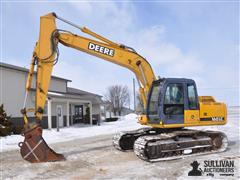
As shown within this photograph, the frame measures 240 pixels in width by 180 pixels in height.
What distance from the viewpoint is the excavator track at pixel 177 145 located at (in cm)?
911

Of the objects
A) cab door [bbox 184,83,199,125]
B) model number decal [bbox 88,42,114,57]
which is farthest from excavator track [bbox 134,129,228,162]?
model number decal [bbox 88,42,114,57]

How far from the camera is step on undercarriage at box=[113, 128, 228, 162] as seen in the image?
30.0ft

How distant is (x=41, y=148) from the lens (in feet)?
29.4

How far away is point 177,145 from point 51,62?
16.9 feet

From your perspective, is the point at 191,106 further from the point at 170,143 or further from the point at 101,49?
the point at 101,49

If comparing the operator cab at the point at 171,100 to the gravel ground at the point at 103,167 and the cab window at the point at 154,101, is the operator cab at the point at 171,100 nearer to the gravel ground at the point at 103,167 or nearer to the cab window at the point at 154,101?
the cab window at the point at 154,101

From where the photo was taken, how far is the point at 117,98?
63.3m

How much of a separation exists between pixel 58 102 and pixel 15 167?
17.6 meters

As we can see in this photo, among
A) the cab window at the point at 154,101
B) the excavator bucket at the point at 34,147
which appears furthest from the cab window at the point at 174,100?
the excavator bucket at the point at 34,147

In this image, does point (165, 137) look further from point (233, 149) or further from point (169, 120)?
point (233, 149)

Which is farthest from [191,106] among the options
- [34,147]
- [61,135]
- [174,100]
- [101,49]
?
[61,135]

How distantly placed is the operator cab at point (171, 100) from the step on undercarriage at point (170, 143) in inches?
23.3

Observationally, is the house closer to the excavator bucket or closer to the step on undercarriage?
the step on undercarriage

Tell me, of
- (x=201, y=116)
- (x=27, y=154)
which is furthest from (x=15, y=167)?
(x=201, y=116)
